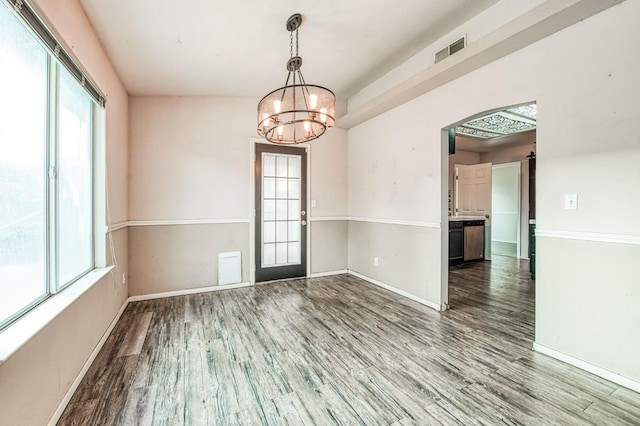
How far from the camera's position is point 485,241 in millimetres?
6176

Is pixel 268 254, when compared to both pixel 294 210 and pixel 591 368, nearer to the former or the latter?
pixel 294 210

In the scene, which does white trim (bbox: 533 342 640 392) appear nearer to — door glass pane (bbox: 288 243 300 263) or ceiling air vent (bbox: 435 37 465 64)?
ceiling air vent (bbox: 435 37 465 64)

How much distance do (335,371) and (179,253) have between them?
281cm

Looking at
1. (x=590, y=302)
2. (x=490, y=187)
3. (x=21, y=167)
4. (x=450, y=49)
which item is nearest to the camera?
(x=21, y=167)

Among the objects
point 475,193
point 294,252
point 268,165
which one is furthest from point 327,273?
point 475,193

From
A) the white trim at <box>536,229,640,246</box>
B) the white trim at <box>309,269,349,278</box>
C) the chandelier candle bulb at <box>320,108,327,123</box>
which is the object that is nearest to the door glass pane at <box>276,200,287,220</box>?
the white trim at <box>309,269,349,278</box>

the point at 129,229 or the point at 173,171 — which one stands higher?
the point at 173,171

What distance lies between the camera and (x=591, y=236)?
1995mm

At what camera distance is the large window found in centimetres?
135

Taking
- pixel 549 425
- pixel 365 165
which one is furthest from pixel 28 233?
pixel 365 165

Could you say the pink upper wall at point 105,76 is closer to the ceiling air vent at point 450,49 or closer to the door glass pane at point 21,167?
the door glass pane at point 21,167

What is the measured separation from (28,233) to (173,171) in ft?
7.77

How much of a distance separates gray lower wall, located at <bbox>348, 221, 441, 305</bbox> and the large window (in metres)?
3.42

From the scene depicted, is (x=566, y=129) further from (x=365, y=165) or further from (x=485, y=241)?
(x=485, y=241)
